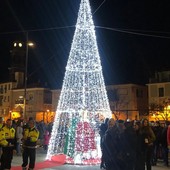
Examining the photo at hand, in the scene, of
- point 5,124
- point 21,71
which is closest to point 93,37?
point 5,124

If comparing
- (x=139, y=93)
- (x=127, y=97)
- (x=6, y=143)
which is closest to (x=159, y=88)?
(x=139, y=93)

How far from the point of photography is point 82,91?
51.0 ft

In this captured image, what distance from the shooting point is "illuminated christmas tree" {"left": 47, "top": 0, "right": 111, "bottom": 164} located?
15.3m

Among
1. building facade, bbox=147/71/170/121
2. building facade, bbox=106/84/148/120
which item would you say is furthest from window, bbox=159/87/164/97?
building facade, bbox=106/84/148/120

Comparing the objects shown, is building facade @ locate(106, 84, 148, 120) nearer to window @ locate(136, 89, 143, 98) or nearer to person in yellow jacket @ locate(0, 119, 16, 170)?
window @ locate(136, 89, 143, 98)

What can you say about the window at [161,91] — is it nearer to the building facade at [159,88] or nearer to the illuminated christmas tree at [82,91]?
the building facade at [159,88]

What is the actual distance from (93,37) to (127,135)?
7.92 m

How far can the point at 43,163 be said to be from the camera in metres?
14.3

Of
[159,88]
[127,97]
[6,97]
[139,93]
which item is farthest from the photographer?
[6,97]

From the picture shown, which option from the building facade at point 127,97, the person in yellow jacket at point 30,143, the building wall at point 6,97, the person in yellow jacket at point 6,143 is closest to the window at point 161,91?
the building facade at point 127,97

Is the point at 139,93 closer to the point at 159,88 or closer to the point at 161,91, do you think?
the point at 159,88

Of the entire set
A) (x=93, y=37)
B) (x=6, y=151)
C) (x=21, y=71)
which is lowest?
(x=6, y=151)

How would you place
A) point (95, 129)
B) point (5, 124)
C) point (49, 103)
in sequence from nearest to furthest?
point (5, 124)
point (95, 129)
point (49, 103)

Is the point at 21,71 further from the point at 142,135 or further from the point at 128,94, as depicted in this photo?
the point at 142,135
